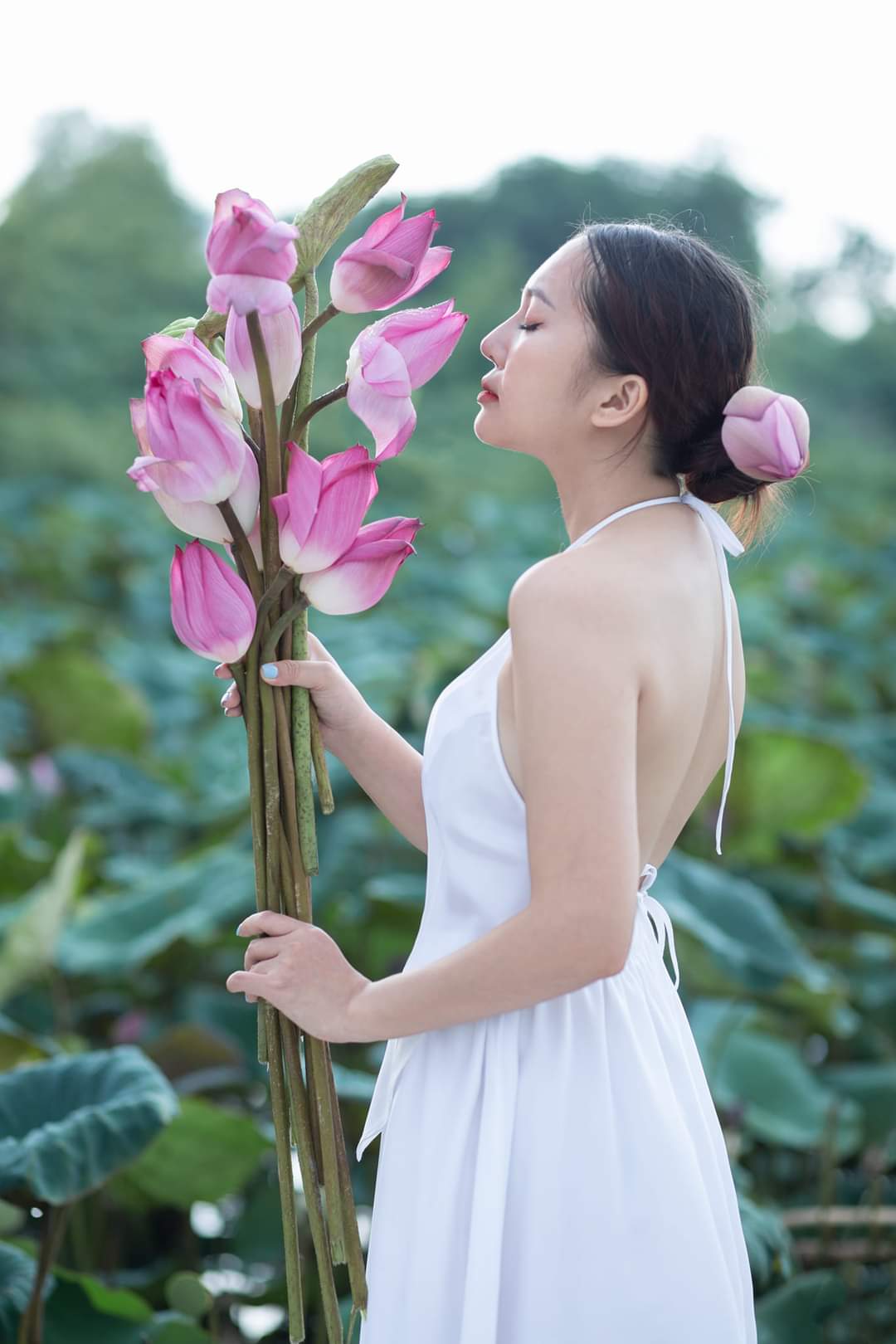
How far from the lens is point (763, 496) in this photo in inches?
37.4

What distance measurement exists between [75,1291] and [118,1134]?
0.28 m

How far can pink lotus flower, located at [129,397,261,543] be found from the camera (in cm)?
78

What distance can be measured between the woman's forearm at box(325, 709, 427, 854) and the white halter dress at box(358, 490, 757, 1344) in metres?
0.10

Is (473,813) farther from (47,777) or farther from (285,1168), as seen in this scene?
(47,777)

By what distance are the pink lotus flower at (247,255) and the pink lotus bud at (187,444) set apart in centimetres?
5

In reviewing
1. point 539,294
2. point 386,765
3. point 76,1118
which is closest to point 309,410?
point 539,294

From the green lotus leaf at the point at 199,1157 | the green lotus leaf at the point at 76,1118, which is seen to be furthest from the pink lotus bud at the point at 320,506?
the green lotus leaf at the point at 199,1157

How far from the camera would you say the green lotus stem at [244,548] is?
789 millimetres

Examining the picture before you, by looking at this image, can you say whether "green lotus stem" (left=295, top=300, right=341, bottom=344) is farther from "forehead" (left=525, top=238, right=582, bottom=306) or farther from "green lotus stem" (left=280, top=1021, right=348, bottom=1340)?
"green lotus stem" (left=280, top=1021, right=348, bottom=1340)

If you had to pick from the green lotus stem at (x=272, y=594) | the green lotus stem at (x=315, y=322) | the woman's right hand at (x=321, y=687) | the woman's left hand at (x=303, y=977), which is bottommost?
the woman's left hand at (x=303, y=977)

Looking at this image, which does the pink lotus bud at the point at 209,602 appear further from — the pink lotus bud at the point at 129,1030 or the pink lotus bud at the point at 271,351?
the pink lotus bud at the point at 129,1030

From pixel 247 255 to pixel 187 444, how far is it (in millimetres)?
105

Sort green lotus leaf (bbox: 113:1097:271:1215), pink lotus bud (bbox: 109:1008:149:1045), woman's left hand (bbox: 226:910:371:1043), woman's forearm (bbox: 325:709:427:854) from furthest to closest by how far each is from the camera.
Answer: pink lotus bud (bbox: 109:1008:149:1045)
green lotus leaf (bbox: 113:1097:271:1215)
woman's forearm (bbox: 325:709:427:854)
woman's left hand (bbox: 226:910:371:1043)

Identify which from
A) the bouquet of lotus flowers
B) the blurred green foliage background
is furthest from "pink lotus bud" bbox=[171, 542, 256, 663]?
the blurred green foliage background
